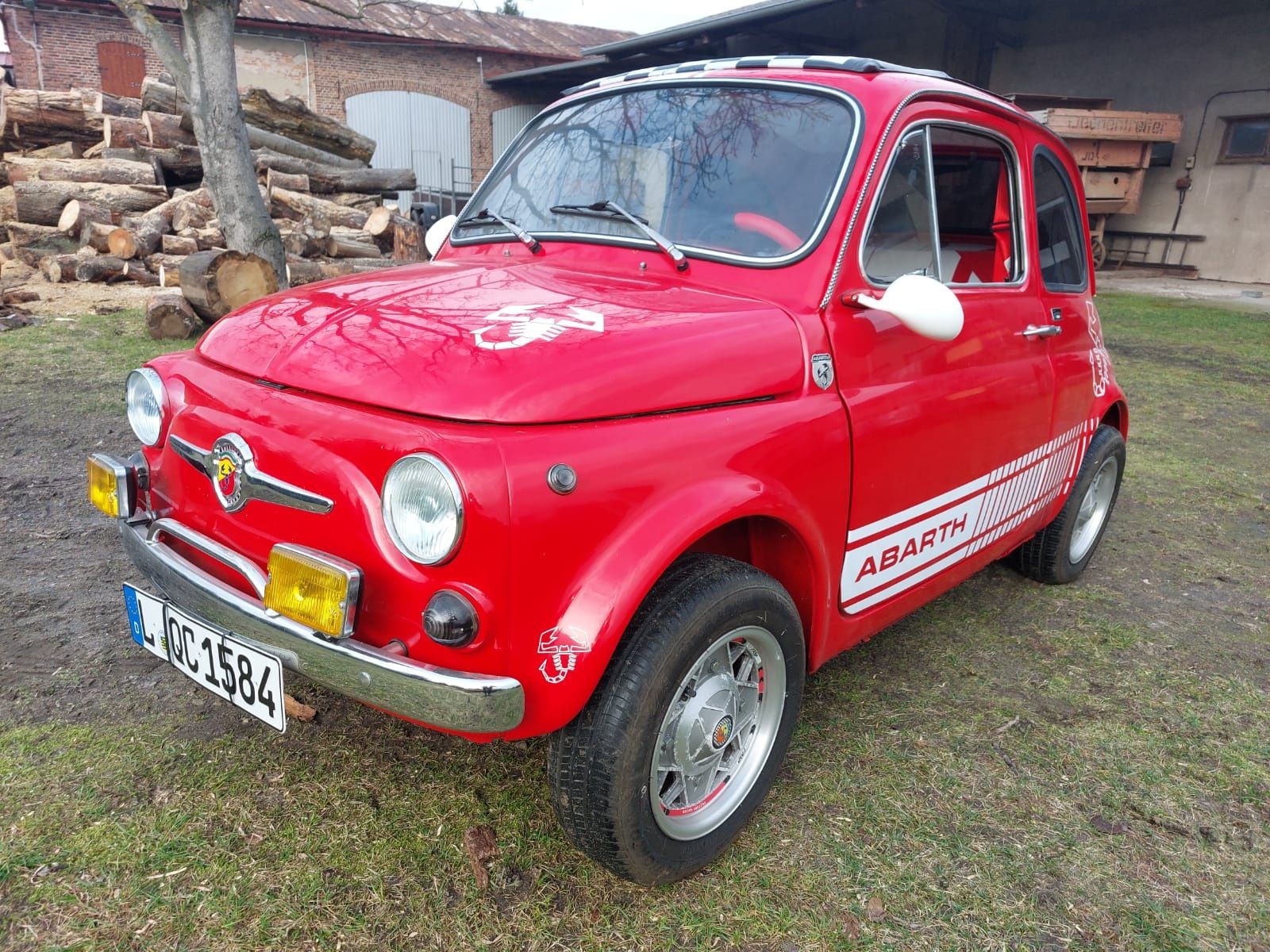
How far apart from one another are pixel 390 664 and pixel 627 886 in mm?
869

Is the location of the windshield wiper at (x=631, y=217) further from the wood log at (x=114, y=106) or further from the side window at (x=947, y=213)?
the wood log at (x=114, y=106)

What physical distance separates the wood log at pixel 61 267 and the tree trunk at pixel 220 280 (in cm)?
351

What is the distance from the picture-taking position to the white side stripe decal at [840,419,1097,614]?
8.21ft

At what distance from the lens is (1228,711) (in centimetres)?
300

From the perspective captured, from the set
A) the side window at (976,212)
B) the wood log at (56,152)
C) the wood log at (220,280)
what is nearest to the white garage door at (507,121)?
the wood log at (56,152)

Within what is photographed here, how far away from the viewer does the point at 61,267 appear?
10328mm

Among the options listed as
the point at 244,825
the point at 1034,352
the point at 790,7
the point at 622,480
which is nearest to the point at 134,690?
the point at 244,825

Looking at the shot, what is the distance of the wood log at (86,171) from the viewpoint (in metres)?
11.9

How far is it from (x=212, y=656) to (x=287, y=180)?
12.4m

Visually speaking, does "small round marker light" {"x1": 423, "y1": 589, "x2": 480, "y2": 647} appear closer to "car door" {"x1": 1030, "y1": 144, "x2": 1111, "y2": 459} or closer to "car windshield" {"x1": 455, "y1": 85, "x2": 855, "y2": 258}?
"car windshield" {"x1": 455, "y1": 85, "x2": 855, "y2": 258}

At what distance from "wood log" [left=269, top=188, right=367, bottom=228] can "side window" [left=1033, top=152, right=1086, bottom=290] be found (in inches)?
438

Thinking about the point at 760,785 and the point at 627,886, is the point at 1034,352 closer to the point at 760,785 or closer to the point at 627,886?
the point at 760,785

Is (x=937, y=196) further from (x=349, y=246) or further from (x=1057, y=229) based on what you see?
(x=349, y=246)

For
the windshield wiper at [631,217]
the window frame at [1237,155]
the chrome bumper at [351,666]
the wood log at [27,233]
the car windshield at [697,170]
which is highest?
the window frame at [1237,155]
